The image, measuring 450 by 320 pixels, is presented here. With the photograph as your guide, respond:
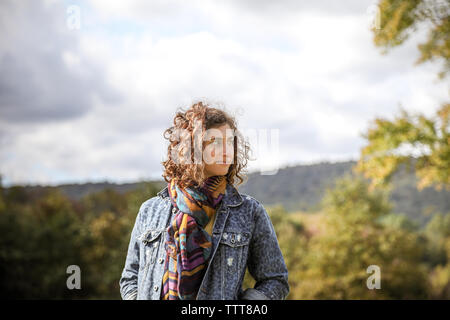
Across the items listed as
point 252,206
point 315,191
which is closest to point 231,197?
point 252,206

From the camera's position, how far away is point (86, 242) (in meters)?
26.0

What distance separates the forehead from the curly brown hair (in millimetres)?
14

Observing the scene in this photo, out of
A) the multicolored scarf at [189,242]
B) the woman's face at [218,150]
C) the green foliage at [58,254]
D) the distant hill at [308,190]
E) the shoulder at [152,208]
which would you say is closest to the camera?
the multicolored scarf at [189,242]

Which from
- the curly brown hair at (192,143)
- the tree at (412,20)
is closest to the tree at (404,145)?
the tree at (412,20)

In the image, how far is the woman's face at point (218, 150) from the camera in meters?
2.10

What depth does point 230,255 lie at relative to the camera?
2053 millimetres

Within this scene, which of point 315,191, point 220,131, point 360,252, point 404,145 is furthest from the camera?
point 315,191

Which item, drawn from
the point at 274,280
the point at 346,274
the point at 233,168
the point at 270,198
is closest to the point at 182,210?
the point at 233,168

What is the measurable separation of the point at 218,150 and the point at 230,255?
1.67ft

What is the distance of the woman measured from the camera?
6.63 ft

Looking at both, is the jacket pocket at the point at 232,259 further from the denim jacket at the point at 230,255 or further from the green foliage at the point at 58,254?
the green foliage at the point at 58,254

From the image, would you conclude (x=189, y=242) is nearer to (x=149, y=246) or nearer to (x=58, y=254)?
(x=149, y=246)

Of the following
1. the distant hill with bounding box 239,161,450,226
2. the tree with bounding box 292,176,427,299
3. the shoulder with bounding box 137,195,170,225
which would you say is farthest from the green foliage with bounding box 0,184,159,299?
the shoulder with bounding box 137,195,170,225
